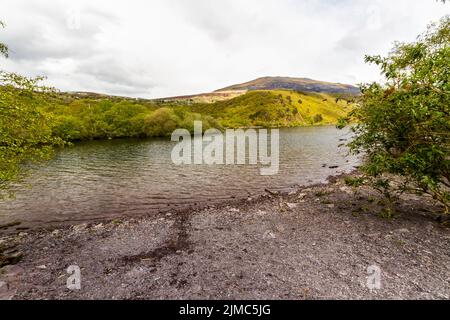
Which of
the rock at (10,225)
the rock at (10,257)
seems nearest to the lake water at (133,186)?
the rock at (10,225)

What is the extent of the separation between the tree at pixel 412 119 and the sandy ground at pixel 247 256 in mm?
3478

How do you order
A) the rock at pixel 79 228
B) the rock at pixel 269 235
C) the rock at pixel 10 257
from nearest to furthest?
the rock at pixel 10 257, the rock at pixel 269 235, the rock at pixel 79 228

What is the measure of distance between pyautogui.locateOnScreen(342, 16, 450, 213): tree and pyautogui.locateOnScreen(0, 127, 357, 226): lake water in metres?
1.87

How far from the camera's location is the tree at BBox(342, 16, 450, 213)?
416 inches

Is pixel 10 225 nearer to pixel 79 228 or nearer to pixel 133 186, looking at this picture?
pixel 79 228

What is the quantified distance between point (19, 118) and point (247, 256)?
44.3ft

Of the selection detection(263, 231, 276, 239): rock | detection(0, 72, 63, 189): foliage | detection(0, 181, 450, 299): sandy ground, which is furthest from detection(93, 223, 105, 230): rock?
detection(263, 231, 276, 239): rock

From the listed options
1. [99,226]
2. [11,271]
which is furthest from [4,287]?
[99,226]

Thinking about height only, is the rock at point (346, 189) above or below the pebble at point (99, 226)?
above

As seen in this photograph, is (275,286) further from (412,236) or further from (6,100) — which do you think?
(6,100)

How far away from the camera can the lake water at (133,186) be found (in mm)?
22031

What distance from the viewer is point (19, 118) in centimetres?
1259

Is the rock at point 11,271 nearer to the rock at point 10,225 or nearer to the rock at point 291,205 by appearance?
the rock at point 10,225

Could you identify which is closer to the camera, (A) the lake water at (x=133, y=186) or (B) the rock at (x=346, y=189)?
(A) the lake water at (x=133, y=186)
